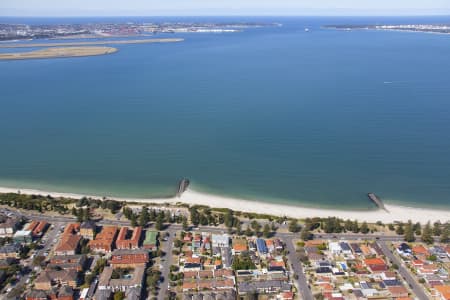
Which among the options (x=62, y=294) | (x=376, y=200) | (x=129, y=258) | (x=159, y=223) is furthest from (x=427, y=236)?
(x=62, y=294)

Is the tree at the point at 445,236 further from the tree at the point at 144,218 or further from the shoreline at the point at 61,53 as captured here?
the shoreline at the point at 61,53

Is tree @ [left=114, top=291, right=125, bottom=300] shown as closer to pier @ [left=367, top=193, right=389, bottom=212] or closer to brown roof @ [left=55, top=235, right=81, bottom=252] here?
brown roof @ [left=55, top=235, right=81, bottom=252]

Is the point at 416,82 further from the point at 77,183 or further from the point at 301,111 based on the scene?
the point at 77,183

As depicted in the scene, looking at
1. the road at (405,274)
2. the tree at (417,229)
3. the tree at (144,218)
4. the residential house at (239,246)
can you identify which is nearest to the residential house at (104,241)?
the tree at (144,218)

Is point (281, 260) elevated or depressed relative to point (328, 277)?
elevated

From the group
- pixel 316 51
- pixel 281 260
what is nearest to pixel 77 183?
pixel 281 260

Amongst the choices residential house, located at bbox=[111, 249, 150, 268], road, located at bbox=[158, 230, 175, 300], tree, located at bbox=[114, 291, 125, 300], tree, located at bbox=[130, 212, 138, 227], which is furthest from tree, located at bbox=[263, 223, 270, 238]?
tree, located at bbox=[114, 291, 125, 300]

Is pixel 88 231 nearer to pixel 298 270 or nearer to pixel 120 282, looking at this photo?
pixel 120 282
